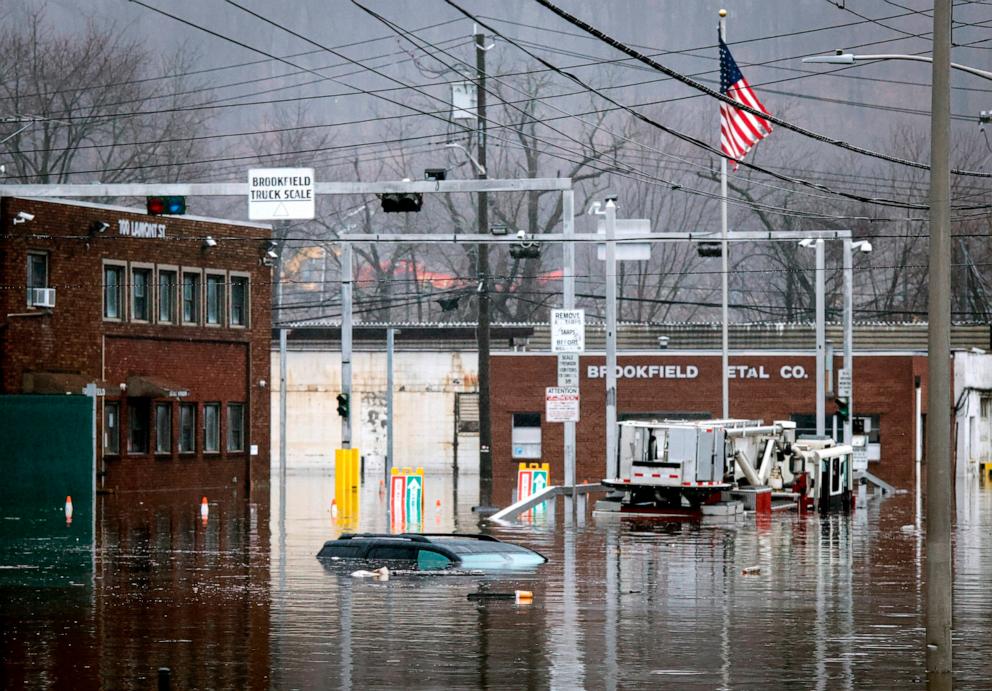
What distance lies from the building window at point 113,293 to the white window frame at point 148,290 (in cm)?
27

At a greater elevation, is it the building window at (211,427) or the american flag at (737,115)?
the american flag at (737,115)

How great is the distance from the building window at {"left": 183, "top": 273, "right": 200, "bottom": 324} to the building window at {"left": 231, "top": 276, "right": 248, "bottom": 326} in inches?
65.3

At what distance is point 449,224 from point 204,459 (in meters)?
57.3

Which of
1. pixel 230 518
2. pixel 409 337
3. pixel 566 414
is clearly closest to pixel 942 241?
pixel 566 414

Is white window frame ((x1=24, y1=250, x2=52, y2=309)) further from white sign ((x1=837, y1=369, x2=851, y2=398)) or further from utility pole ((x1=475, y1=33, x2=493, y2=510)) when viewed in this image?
white sign ((x1=837, y1=369, x2=851, y2=398))

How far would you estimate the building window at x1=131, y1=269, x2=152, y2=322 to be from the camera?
5562 cm

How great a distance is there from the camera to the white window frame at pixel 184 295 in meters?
57.0

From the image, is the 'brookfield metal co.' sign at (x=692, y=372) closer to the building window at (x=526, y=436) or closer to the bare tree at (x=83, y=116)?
the building window at (x=526, y=436)

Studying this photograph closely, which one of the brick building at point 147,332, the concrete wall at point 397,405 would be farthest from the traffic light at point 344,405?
the concrete wall at point 397,405

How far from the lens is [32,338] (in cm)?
5188

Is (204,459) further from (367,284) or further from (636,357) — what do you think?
(367,284)

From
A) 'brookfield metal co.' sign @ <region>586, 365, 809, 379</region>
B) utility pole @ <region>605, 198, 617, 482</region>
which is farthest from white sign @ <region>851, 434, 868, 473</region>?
utility pole @ <region>605, 198, 617, 482</region>

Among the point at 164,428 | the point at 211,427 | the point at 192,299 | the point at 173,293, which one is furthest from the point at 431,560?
the point at 211,427

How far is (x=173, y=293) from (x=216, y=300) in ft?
6.70
